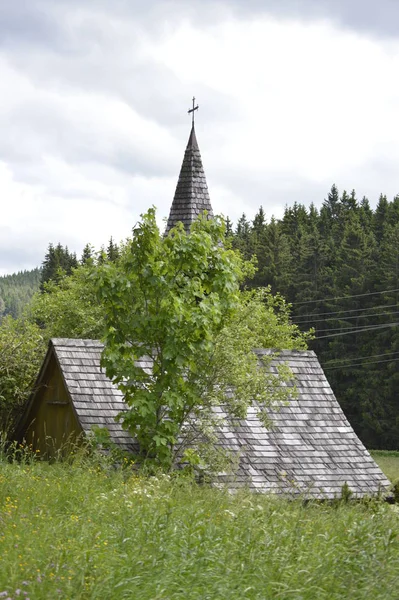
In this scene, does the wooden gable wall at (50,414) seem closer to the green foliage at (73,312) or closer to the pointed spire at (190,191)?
the pointed spire at (190,191)

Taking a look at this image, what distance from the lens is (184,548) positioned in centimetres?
759

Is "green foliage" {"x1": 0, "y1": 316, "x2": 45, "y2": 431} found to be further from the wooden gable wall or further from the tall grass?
the tall grass

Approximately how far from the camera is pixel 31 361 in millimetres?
23422

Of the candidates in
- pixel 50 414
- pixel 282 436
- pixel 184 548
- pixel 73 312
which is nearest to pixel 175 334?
pixel 282 436

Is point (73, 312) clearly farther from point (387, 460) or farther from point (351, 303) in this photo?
point (351, 303)

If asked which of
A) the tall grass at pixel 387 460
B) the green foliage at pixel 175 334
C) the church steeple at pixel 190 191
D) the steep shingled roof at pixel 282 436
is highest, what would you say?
the church steeple at pixel 190 191

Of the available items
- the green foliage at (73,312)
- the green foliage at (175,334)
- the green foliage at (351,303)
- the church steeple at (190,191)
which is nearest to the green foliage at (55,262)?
the green foliage at (351,303)

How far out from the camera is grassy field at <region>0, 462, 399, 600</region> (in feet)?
21.7

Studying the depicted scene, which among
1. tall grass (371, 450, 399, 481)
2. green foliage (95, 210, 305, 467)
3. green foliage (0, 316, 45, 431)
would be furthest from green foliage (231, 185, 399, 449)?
green foliage (95, 210, 305, 467)

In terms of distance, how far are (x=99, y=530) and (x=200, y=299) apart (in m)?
9.10

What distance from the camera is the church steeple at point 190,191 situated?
1008 inches

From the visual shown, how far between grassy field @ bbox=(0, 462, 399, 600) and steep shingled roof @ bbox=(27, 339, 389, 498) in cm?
705

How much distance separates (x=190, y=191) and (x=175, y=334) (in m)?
11.1

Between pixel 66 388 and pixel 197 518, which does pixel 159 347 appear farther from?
pixel 197 518
